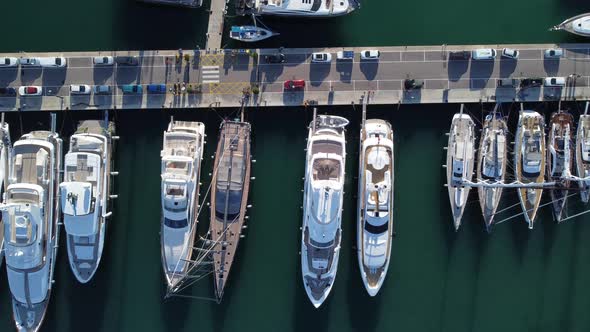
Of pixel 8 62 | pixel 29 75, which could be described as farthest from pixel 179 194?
pixel 8 62

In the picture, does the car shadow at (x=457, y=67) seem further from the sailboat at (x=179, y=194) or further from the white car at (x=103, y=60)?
the white car at (x=103, y=60)

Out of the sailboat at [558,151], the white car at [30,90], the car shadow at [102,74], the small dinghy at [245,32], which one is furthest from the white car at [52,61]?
the sailboat at [558,151]

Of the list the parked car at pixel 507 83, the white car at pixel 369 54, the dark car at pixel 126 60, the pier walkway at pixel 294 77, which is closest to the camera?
the pier walkway at pixel 294 77

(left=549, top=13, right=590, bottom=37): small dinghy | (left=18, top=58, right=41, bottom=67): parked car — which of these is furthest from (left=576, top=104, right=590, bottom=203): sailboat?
(left=18, top=58, right=41, bottom=67): parked car

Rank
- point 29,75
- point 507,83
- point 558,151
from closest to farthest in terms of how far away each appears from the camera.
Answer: point 29,75, point 507,83, point 558,151

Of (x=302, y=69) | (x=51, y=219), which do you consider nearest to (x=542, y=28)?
(x=302, y=69)

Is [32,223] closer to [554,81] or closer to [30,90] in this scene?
[30,90]

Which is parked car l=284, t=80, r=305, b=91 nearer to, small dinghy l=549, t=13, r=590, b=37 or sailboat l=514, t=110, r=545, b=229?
sailboat l=514, t=110, r=545, b=229
